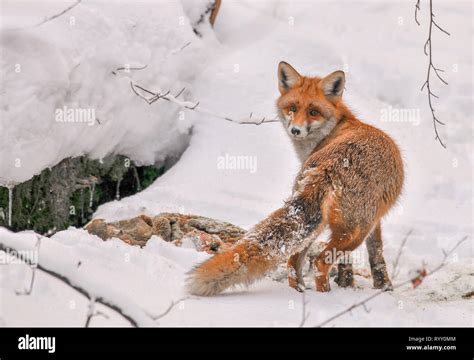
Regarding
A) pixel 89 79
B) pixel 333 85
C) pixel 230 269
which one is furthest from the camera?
pixel 89 79

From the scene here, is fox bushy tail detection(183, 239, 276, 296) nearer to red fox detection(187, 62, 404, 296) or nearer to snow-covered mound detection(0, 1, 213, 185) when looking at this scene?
red fox detection(187, 62, 404, 296)

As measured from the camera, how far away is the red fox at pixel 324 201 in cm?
539

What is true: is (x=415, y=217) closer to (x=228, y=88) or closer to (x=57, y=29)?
(x=228, y=88)

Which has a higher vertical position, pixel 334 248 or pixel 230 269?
pixel 334 248

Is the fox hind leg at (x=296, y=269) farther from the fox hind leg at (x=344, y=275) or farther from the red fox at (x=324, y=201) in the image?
the fox hind leg at (x=344, y=275)

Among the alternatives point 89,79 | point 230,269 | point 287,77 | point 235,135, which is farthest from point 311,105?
point 235,135

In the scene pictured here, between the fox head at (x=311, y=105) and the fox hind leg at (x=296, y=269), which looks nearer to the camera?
the fox hind leg at (x=296, y=269)

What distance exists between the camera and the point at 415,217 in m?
9.32

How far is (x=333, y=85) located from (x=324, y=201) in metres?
1.68

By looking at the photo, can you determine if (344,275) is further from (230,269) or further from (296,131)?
(230,269)

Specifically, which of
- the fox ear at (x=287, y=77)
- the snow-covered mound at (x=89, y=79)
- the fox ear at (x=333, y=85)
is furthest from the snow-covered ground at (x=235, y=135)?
the fox ear at (x=287, y=77)

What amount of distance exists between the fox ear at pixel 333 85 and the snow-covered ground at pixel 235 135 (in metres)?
1.80

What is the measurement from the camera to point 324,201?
224 inches
